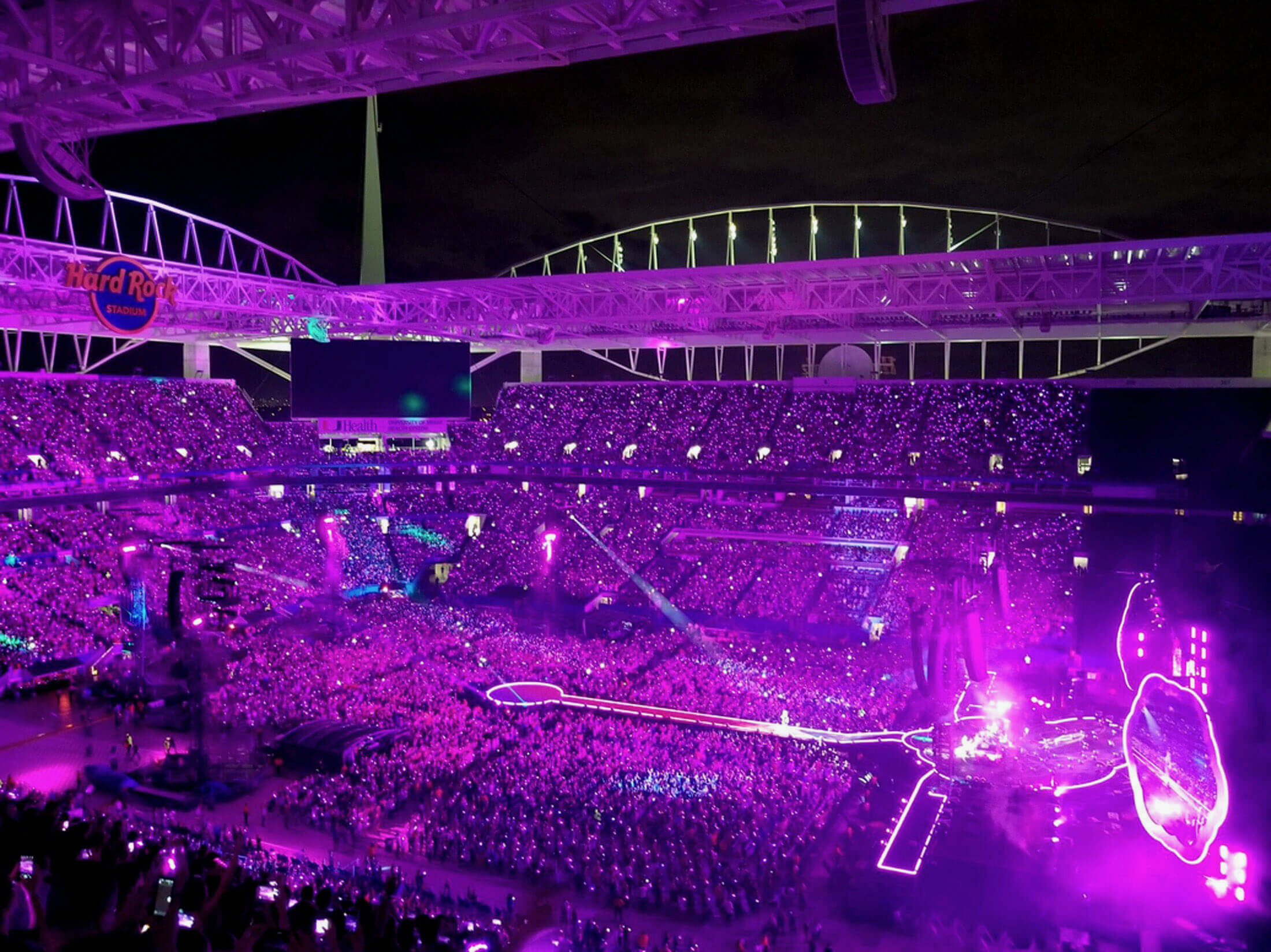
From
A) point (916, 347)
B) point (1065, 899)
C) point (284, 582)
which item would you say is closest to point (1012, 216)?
point (916, 347)

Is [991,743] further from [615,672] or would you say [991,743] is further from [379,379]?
[379,379]

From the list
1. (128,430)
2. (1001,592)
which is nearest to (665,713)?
(1001,592)

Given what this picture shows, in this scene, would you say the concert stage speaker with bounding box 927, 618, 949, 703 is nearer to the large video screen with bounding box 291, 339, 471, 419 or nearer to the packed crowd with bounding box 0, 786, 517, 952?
the packed crowd with bounding box 0, 786, 517, 952

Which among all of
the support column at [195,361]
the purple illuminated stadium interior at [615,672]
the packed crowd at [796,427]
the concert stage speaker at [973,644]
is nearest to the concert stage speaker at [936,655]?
the purple illuminated stadium interior at [615,672]

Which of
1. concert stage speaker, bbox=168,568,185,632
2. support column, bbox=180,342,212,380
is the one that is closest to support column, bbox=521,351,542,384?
support column, bbox=180,342,212,380

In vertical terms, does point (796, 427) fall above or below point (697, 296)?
below
